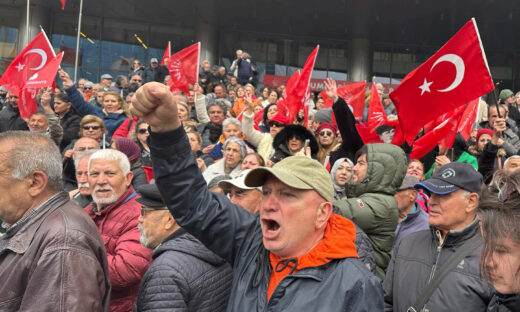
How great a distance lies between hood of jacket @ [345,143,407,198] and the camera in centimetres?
423

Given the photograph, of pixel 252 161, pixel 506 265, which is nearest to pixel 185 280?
pixel 506 265

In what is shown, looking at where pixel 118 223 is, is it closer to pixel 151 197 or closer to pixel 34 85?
pixel 151 197

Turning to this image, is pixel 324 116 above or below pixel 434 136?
above

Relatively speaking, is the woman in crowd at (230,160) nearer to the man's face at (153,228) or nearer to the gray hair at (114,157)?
the gray hair at (114,157)

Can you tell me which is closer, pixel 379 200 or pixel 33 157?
pixel 33 157

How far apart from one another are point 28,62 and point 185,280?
23.2ft

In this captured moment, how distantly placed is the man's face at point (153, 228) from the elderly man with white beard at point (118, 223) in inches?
8.4

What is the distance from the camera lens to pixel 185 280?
2631 millimetres

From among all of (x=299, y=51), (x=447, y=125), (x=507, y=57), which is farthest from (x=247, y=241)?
(x=507, y=57)

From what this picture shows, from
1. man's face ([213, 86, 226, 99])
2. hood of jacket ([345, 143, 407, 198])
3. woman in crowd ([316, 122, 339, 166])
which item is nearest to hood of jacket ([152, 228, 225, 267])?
hood of jacket ([345, 143, 407, 198])

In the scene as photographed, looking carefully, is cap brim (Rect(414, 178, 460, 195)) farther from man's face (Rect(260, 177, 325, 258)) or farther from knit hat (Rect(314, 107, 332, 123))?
knit hat (Rect(314, 107, 332, 123))

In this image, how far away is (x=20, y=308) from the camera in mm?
2299

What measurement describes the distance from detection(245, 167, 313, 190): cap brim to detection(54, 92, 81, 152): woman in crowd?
20.2 ft

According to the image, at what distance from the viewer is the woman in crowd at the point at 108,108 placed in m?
8.08
